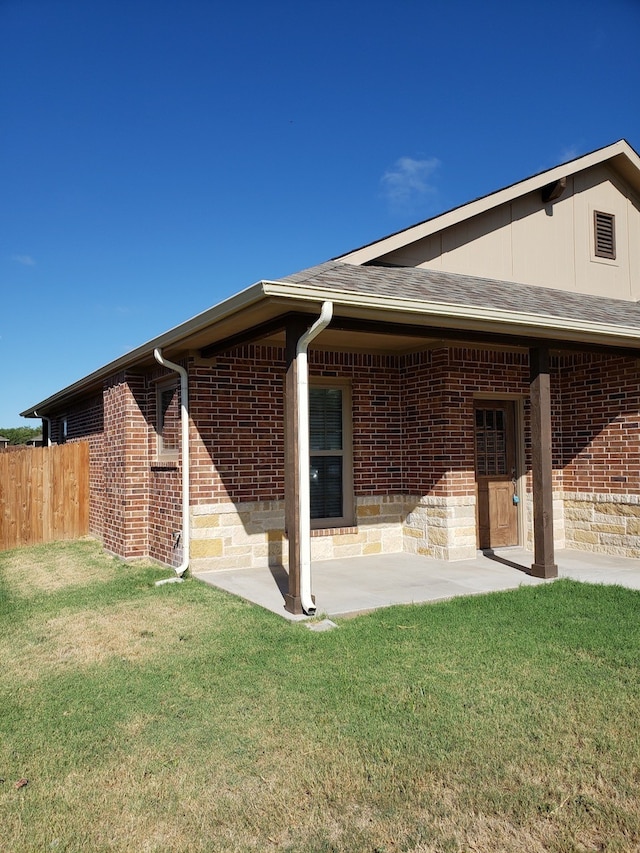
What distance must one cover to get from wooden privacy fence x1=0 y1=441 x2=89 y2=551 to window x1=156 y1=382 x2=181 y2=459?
3.34m

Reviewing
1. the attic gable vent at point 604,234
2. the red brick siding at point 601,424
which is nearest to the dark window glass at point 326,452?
the red brick siding at point 601,424

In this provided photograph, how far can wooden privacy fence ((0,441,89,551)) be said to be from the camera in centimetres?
1151

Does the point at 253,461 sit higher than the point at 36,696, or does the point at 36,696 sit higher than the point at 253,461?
the point at 253,461

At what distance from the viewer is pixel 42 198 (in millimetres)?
15312

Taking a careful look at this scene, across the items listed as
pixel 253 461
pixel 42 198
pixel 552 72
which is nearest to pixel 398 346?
pixel 253 461

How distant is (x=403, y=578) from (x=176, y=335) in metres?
3.73

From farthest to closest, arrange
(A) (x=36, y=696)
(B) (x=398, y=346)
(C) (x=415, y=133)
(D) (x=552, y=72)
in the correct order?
(C) (x=415, y=133), (D) (x=552, y=72), (B) (x=398, y=346), (A) (x=36, y=696)

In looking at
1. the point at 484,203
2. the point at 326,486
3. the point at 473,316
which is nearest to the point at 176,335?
the point at 326,486

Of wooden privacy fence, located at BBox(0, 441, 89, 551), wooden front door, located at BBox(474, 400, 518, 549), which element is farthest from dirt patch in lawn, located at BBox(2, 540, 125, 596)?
wooden front door, located at BBox(474, 400, 518, 549)

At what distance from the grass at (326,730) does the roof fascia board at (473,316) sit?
2.79m

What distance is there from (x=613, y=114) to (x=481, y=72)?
2.71 metres

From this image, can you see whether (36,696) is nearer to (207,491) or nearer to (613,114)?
(207,491)

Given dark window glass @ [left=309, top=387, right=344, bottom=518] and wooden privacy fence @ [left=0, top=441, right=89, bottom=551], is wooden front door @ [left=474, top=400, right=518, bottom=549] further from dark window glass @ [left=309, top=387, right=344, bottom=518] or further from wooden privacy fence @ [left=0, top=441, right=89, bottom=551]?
wooden privacy fence @ [left=0, top=441, right=89, bottom=551]

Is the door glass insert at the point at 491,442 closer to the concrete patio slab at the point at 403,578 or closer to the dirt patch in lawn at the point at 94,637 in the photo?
the concrete patio slab at the point at 403,578
